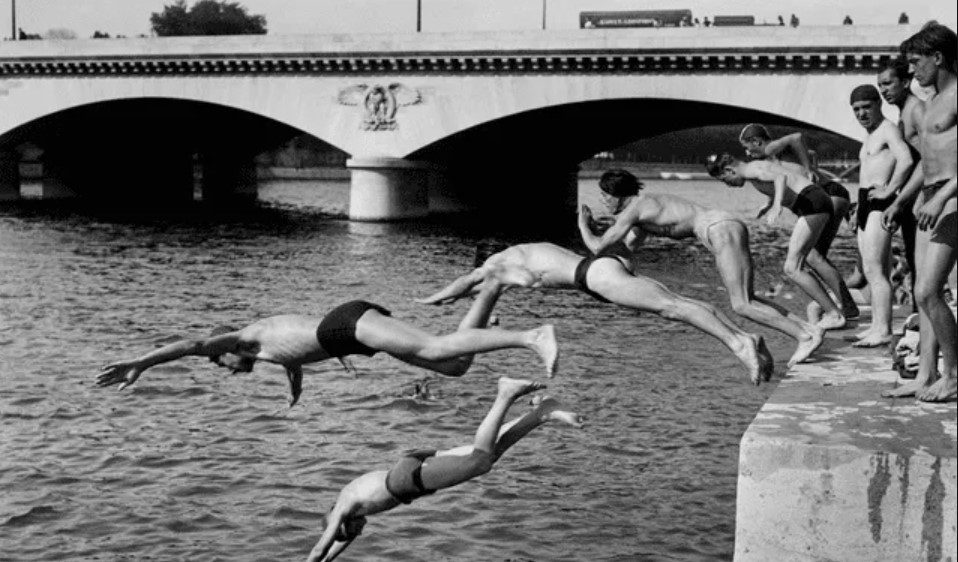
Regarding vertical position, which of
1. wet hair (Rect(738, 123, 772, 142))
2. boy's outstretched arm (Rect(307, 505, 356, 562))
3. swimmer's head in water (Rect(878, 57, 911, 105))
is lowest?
boy's outstretched arm (Rect(307, 505, 356, 562))

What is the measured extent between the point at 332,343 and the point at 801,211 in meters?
6.26

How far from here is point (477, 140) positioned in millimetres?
55281

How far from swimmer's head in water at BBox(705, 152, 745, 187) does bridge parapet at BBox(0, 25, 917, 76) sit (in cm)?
2844

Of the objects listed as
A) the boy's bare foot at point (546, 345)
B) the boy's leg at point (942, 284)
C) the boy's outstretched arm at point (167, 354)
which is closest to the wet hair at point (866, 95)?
the boy's leg at point (942, 284)

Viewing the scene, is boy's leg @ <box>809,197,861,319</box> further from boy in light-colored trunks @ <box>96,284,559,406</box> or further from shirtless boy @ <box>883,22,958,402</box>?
boy in light-colored trunks @ <box>96,284,559,406</box>

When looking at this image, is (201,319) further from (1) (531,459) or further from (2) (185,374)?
(1) (531,459)

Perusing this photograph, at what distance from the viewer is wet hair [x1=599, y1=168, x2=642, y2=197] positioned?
12.6 metres

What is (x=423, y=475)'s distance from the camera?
32.8 feet

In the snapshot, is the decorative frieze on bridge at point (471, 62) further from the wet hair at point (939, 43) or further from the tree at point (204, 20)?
the tree at point (204, 20)

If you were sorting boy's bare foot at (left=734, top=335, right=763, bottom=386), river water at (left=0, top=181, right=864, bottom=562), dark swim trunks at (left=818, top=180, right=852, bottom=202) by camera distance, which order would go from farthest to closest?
dark swim trunks at (left=818, top=180, right=852, bottom=202) → river water at (left=0, top=181, right=864, bottom=562) → boy's bare foot at (left=734, top=335, right=763, bottom=386)

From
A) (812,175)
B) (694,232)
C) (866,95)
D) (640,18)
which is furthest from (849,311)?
(640,18)

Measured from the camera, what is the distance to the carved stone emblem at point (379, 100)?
169ft

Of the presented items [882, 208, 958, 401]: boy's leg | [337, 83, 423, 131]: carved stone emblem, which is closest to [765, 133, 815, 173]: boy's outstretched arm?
[882, 208, 958, 401]: boy's leg

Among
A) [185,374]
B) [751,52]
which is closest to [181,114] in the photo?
[751,52]
